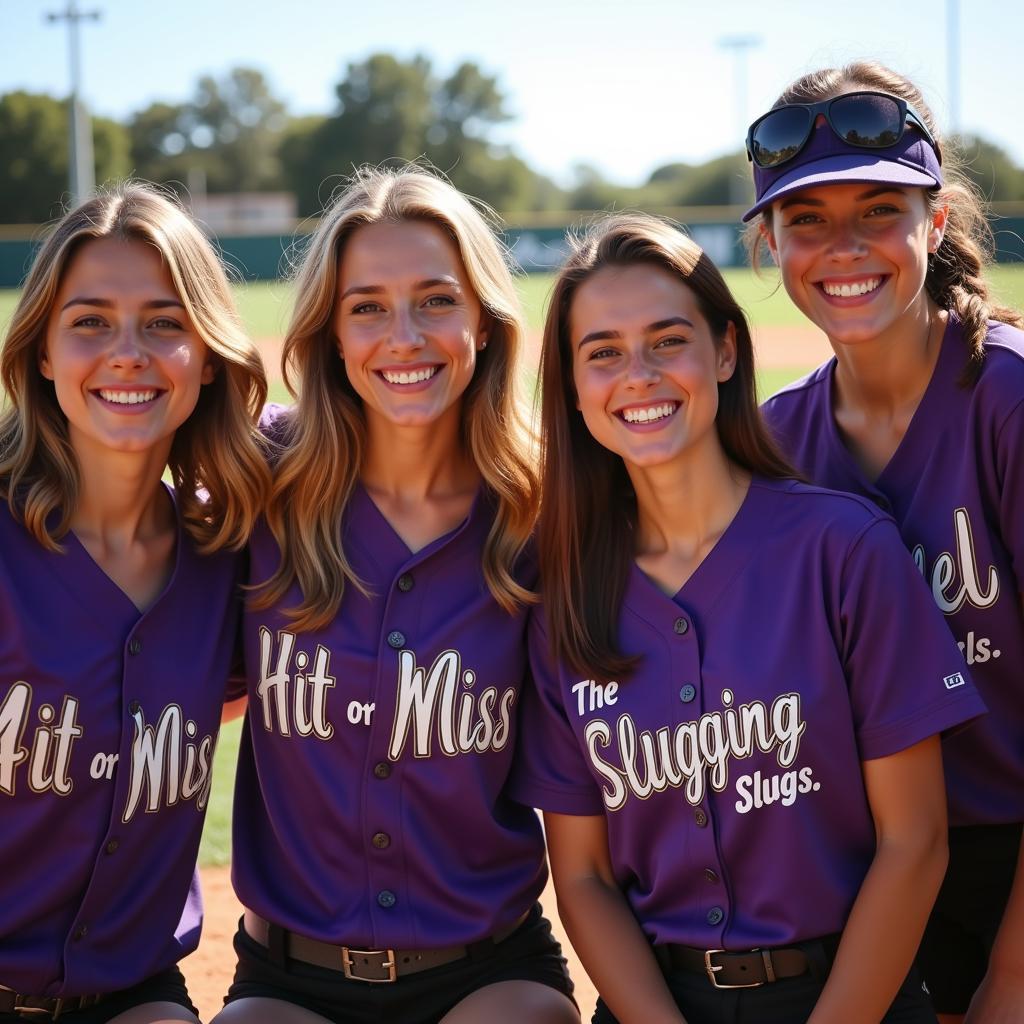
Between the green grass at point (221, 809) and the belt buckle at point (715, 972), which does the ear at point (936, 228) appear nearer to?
the belt buckle at point (715, 972)

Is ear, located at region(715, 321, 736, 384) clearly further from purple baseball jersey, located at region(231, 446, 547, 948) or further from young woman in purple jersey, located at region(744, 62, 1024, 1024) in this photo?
purple baseball jersey, located at region(231, 446, 547, 948)

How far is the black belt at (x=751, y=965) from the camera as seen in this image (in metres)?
2.49

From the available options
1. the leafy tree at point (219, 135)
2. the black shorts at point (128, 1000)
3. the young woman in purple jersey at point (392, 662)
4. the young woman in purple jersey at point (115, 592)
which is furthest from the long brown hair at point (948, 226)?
the leafy tree at point (219, 135)

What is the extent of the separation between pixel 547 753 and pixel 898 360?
1168mm

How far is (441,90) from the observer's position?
72.2 m

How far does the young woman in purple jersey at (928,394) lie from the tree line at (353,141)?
55587 millimetres

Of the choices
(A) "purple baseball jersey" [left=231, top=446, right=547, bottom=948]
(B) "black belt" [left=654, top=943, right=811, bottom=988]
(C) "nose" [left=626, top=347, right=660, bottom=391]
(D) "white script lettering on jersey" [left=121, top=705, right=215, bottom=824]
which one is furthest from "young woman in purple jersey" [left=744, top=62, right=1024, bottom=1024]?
(D) "white script lettering on jersey" [left=121, top=705, right=215, bottom=824]

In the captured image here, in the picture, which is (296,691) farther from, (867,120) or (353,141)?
(353,141)

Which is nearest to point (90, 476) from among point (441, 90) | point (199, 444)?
point (199, 444)

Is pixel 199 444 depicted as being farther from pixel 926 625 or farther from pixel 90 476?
pixel 926 625

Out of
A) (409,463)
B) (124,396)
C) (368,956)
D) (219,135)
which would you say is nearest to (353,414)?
(409,463)

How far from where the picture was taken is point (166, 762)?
8.98 ft

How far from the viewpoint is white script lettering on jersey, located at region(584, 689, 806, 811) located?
2504 mm

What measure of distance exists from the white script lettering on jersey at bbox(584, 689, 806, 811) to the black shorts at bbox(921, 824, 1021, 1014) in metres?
0.68
